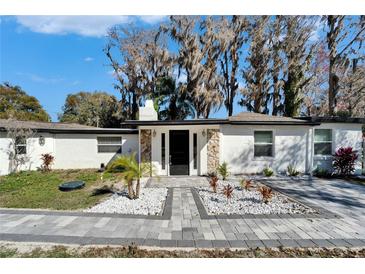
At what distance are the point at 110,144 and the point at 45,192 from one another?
209 inches

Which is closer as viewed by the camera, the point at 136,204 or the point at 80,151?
the point at 136,204

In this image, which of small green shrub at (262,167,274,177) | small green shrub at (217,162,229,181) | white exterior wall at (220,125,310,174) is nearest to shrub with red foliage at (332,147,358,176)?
white exterior wall at (220,125,310,174)

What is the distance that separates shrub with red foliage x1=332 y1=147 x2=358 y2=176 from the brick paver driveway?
5.24 meters

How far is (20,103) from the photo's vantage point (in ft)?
91.6

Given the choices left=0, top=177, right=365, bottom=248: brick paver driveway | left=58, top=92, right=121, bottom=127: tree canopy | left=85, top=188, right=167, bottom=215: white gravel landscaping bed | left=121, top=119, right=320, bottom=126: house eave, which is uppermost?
left=58, top=92, right=121, bottom=127: tree canopy

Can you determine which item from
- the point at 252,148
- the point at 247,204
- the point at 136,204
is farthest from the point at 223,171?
the point at 136,204

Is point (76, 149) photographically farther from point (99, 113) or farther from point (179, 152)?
point (99, 113)

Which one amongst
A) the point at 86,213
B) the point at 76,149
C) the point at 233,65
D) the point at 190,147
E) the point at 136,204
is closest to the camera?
the point at 86,213

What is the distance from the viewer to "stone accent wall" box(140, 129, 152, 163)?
377 inches

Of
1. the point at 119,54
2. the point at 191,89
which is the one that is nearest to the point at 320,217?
the point at 191,89

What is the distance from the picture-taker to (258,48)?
1900 cm

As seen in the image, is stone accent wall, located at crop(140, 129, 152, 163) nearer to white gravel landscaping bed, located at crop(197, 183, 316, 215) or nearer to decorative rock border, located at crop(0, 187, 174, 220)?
white gravel landscaping bed, located at crop(197, 183, 316, 215)

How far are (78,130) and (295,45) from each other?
17716 mm

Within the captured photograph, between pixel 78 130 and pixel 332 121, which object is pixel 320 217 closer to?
pixel 332 121
